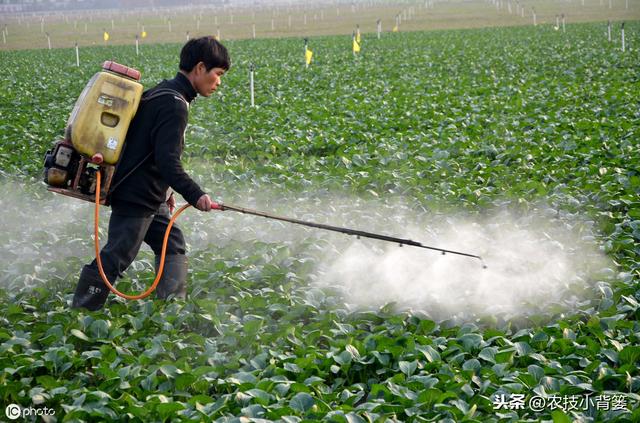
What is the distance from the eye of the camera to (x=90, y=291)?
552 cm

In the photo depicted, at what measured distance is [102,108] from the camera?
16.8 ft

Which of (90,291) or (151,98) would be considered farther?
(90,291)

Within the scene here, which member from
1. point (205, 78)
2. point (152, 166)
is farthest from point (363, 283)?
point (205, 78)

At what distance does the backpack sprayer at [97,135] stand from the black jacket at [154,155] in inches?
4.0

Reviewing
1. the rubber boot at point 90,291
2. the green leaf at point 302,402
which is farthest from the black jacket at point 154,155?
the green leaf at point 302,402

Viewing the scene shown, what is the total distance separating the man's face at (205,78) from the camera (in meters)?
5.43

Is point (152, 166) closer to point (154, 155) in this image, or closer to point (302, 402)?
point (154, 155)

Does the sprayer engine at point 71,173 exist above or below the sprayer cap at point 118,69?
below

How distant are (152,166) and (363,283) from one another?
1.86m

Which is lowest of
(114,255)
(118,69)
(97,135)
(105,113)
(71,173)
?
(114,255)

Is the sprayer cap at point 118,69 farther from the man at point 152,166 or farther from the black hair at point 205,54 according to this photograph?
the black hair at point 205,54

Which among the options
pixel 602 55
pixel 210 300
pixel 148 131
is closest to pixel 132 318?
pixel 210 300

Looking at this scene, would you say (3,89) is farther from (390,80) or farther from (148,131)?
(148,131)

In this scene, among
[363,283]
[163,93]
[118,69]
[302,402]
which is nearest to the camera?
[302,402]
